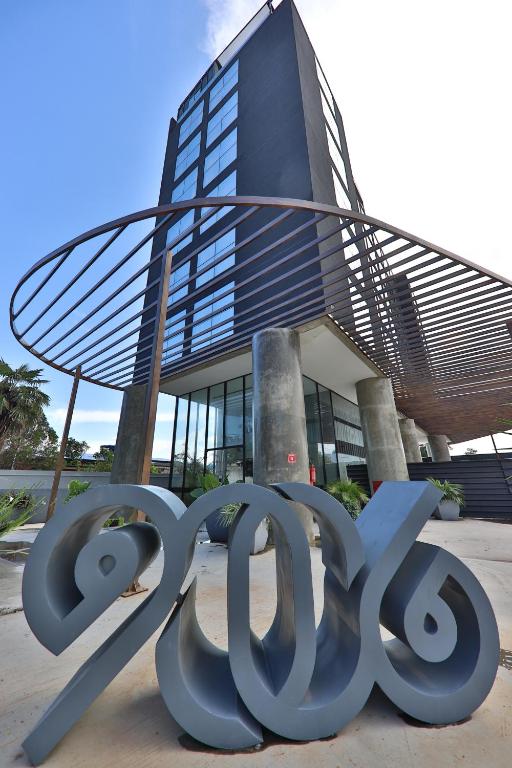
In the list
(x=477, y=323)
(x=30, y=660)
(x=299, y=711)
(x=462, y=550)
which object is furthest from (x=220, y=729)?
(x=477, y=323)

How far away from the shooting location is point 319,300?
8258 millimetres

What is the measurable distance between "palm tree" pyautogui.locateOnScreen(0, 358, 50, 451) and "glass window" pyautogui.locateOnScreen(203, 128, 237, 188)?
17203mm

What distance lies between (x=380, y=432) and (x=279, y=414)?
20.3 ft

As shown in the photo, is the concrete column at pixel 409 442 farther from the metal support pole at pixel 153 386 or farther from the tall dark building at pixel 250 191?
the metal support pole at pixel 153 386

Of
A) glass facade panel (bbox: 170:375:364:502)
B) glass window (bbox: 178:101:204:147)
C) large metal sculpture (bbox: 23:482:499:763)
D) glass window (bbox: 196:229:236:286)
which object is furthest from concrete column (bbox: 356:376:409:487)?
glass window (bbox: 178:101:204:147)

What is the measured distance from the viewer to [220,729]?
1724 mm

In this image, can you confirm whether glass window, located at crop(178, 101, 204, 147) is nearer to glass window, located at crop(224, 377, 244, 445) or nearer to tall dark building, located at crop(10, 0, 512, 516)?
tall dark building, located at crop(10, 0, 512, 516)

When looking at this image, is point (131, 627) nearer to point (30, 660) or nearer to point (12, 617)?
point (30, 660)

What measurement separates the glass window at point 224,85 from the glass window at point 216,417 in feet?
58.0

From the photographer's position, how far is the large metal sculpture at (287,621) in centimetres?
174

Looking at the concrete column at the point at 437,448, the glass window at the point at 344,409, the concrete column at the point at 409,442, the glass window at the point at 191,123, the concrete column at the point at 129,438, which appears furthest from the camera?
the concrete column at the point at 437,448

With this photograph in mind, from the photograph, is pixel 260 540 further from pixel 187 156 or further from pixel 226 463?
pixel 187 156

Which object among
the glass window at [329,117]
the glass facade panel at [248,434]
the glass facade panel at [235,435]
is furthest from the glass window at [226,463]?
the glass window at [329,117]

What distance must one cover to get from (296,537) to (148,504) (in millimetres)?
979
